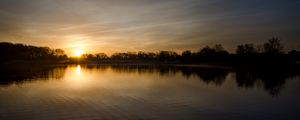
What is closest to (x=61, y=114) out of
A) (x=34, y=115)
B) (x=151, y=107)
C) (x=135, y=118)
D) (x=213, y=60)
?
(x=34, y=115)

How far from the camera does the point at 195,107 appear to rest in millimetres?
22531

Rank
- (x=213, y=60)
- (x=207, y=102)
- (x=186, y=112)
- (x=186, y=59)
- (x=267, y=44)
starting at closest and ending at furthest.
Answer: (x=186, y=112) → (x=207, y=102) → (x=267, y=44) → (x=213, y=60) → (x=186, y=59)

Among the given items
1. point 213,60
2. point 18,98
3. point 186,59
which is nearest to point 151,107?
point 18,98

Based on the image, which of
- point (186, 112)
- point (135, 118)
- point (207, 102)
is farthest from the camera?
point (207, 102)

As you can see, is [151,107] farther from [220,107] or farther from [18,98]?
[18,98]

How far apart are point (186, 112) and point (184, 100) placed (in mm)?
5595

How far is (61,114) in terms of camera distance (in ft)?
63.1

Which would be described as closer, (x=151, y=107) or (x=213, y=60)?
(x=151, y=107)

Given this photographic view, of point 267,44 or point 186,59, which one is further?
point 186,59

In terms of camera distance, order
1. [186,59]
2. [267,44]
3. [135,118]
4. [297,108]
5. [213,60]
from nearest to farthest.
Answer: [135,118], [297,108], [267,44], [213,60], [186,59]

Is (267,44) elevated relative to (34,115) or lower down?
elevated

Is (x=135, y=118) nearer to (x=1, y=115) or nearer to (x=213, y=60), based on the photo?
(x=1, y=115)

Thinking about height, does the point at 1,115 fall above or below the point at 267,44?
below

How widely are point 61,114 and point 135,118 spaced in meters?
5.74
